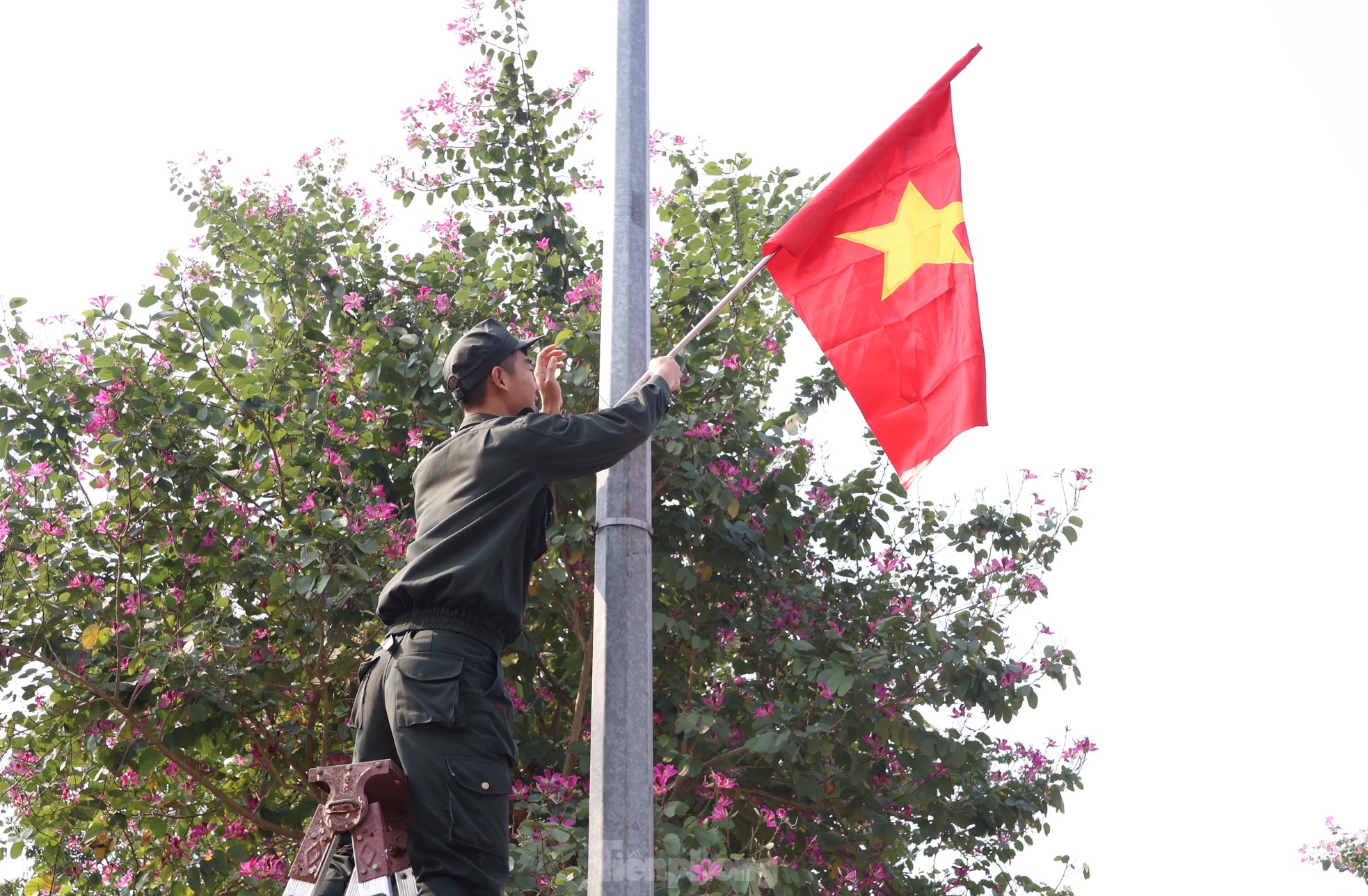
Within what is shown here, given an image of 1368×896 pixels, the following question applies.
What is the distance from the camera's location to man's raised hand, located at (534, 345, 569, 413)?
12.0 feet

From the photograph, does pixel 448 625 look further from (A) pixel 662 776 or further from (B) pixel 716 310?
(A) pixel 662 776

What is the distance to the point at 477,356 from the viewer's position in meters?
3.57

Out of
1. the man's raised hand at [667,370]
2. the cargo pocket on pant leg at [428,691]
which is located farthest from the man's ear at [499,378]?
the cargo pocket on pant leg at [428,691]

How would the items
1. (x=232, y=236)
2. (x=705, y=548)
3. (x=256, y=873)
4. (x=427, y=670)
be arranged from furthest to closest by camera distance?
(x=232, y=236)
(x=705, y=548)
(x=256, y=873)
(x=427, y=670)

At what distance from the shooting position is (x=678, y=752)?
6.00 metres

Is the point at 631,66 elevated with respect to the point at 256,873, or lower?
elevated

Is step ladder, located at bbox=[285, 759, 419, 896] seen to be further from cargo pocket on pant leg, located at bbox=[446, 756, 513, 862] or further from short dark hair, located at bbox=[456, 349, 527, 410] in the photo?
short dark hair, located at bbox=[456, 349, 527, 410]

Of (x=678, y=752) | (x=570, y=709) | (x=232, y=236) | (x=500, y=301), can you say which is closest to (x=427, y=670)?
(x=678, y=752)

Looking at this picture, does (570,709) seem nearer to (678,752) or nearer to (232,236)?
(678,752)

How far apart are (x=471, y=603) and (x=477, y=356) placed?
825 mm

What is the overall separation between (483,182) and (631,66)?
326 cm

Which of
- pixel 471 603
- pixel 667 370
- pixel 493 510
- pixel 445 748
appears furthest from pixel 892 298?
pixel 445 748

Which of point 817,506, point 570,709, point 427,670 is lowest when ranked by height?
point 427,670

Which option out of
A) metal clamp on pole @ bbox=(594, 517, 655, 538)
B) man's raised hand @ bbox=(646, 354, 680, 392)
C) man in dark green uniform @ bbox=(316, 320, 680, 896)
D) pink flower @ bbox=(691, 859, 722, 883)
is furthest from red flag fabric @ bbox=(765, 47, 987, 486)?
pink flower @ bbox=(691, 859, 722, 883)
